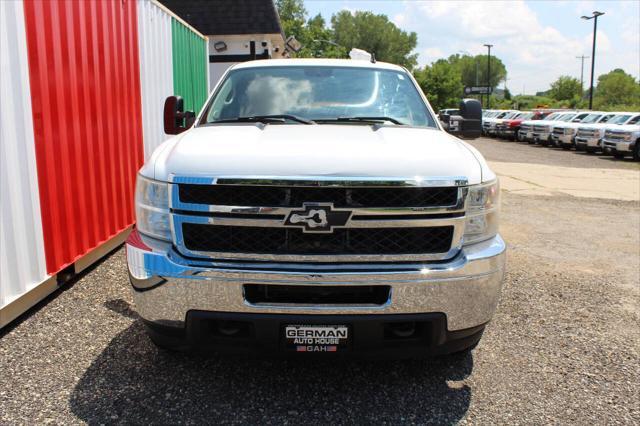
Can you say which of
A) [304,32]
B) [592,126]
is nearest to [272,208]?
[592,126]

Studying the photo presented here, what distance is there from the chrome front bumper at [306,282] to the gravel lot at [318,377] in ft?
1.77

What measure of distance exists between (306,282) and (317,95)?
188 cm

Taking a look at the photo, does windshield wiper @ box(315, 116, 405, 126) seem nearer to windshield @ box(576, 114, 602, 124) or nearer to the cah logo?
the cah logo

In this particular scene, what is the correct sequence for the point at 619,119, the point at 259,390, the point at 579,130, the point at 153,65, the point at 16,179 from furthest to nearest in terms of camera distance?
the point at 579,130
the point at 619,119
the point at 153,65
the point at 16,179
the point at 259,390

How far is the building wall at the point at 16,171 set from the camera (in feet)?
12.8

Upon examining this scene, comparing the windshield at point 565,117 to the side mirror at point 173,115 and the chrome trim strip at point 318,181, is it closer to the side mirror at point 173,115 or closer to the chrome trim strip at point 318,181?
the side mirror at point 173,115

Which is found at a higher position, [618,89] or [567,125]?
[618,89]

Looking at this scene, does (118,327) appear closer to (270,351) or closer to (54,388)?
(54,388)

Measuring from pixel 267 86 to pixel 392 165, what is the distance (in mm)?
1769

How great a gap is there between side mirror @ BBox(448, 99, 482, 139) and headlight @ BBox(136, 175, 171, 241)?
2511 millimetres

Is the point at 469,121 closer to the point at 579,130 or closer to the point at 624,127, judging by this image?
the point at 624,127

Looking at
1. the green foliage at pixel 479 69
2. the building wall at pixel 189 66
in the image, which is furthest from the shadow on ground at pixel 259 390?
the green foliage at pixel 479 69

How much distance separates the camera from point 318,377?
3389 millimetres

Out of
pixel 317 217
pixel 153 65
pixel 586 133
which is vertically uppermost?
pixel 153 65
